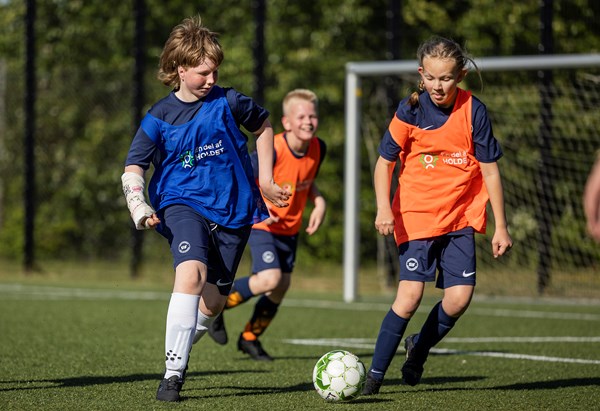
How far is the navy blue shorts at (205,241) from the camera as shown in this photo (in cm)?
486

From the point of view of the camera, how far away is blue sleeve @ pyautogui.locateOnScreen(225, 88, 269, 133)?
5156 mm

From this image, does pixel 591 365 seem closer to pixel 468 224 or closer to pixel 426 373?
pixel 426 373

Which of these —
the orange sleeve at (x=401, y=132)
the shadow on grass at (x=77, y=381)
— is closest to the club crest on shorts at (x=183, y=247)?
the shadow on grass at (x=77, y=381)

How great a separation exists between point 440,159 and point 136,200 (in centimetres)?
157

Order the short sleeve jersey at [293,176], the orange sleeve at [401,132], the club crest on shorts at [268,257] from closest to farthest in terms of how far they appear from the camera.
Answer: the orange sleeve at [401,132], the club crest on shorts at [268,257], the short sleeve jersey at [293,176]

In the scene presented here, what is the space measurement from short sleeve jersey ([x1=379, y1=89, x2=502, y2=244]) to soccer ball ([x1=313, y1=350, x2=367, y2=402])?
72 centimetres

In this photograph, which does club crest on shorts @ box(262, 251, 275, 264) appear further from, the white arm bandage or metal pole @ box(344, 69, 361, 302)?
metal pole @ box(344, 69, 361, 302)

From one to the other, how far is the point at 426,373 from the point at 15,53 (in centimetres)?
1503

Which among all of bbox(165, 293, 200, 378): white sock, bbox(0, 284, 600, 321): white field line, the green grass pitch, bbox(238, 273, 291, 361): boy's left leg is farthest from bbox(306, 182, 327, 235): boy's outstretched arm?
bbox(0, 284, 600, 321): white field line

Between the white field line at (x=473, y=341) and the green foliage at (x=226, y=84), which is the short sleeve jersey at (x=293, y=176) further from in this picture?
the green foliage at (x=226, y=84)

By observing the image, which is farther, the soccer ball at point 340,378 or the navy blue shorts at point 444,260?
the navy blue shorts at point 444,260

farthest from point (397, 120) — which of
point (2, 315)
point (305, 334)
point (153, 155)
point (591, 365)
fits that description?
point (2, 315)

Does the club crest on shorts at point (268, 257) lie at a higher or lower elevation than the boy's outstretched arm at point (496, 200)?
lower

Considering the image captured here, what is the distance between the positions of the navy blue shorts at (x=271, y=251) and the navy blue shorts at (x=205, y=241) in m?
1.53
